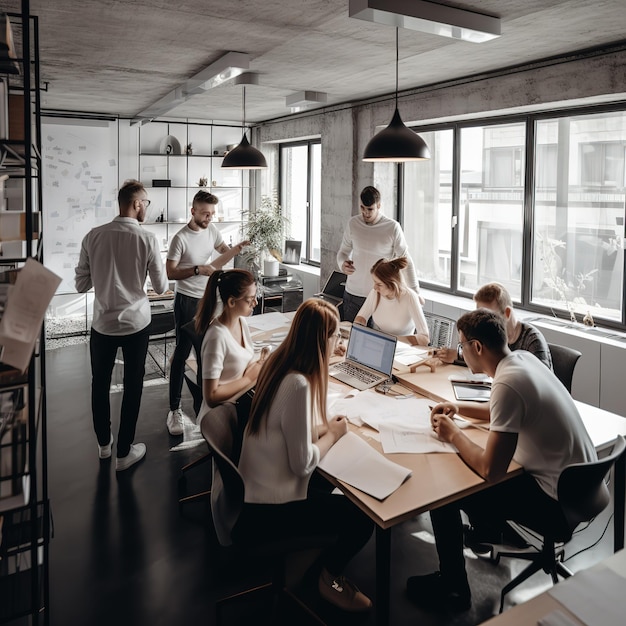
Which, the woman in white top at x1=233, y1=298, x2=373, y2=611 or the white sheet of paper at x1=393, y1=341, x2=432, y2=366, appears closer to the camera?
the woman in white top at x1=233, y1=298, x2=373, y2=611

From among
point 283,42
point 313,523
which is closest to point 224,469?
point 313,523

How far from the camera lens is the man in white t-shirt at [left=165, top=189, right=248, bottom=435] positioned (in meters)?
4.53

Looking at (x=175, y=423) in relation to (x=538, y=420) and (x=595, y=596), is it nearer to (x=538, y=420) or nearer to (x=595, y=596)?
(x=538, y=420)

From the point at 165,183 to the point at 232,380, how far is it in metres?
6.21

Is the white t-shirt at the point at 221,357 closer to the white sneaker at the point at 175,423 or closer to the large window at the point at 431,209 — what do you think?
the white sneaker at the point at 175,423

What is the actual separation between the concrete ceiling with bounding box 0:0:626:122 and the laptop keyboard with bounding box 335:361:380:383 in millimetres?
2031

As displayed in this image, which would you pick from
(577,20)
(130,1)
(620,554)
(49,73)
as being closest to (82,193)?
(49,73)

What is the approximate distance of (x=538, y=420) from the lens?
89.7 inches

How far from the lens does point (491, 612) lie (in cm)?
258

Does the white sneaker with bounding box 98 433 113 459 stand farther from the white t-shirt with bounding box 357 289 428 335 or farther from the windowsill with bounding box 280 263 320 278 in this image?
the windowsill with bounding box 280 263 320 278

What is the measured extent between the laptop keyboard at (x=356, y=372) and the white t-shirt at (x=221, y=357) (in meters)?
0.65

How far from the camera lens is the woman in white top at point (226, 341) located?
287 cm

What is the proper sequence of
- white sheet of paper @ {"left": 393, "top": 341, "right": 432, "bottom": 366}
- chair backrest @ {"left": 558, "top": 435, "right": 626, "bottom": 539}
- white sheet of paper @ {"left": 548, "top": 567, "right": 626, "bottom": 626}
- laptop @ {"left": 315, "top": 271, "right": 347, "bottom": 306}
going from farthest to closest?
laptop @ {"left": 315, "top": 271, "right": 347, "bottom": 306}, white sheet of paper @ {"left": 393, "top": 341, "right": 432, "bottom": 366}, chair backrest @ {"left": 558, "top": 435, "right": 626, "bottom": 539}, white sheet of paper @ {"left": 548, "top": 567, "right": 626, "bottom": 626}

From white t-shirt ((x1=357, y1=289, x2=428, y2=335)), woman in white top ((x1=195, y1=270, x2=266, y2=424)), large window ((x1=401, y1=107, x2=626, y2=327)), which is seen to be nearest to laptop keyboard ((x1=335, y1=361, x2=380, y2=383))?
woman in white top ((x1=195, y1=270, x2=266, y2=424))
